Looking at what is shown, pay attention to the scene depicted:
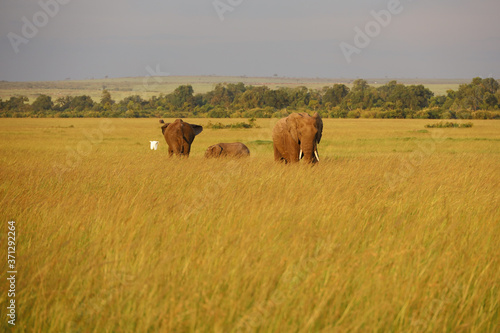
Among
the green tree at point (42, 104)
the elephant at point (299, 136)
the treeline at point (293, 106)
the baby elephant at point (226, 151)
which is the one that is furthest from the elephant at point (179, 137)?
the green tree at point (42, 104)

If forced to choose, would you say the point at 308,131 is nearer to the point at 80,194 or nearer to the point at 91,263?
the point at 80,194

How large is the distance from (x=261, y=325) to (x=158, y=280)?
929 mm

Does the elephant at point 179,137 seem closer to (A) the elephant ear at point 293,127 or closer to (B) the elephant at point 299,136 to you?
(B) the elephant at point 299,136

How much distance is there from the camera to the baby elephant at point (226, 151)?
54.3ft

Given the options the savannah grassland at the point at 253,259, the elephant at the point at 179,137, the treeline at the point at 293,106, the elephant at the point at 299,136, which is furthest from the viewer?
the treeline at the point at 293,106

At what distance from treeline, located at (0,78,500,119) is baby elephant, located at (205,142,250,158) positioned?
50004 mm

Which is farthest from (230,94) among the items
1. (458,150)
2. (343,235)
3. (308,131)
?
(343,235)

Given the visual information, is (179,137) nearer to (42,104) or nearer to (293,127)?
(293,127)

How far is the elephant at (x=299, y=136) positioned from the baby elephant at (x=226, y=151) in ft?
6.13

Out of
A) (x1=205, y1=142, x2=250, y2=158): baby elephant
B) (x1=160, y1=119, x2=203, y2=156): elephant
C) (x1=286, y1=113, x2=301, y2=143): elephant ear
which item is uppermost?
(x1=286, y1=113, x2=301, y2=143): elephant ear

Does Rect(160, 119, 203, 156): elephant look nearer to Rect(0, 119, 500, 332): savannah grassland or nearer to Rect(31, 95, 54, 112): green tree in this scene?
Rect(0, 119, 500, 332): savannah grassland

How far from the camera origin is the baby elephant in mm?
16562

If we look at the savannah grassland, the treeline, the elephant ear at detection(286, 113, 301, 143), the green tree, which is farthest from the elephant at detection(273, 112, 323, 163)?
the green tree

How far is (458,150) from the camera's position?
23875 millimetres
